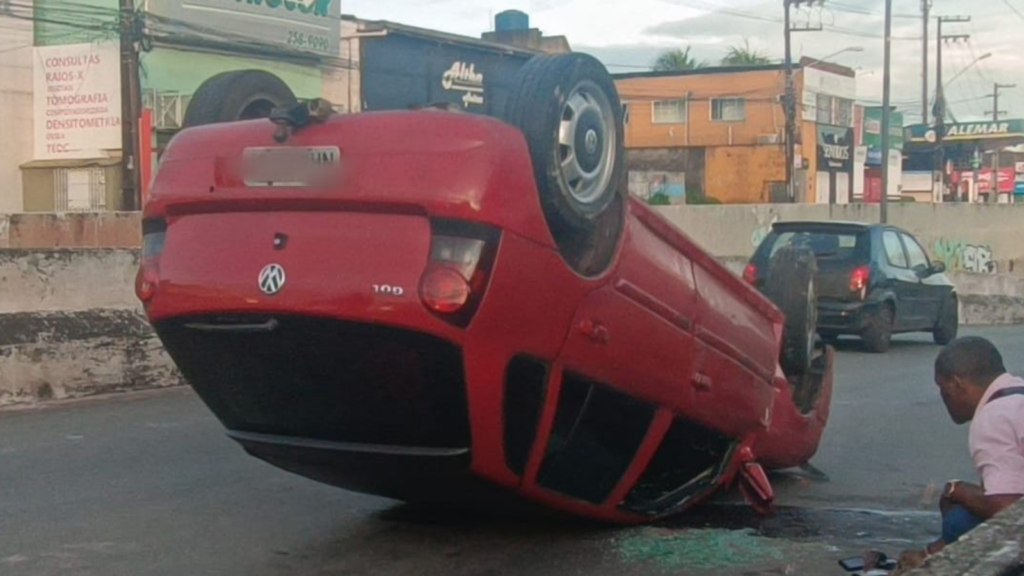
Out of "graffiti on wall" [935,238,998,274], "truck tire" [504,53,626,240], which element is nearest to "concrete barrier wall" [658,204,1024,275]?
"graffiti on wall" [935,238,998,274]

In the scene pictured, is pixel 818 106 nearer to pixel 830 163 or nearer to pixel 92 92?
pixel 830 163

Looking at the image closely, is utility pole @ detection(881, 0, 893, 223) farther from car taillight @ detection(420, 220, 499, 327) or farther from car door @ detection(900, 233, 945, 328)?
car taillight @ detection(420, 220, 499, 327)

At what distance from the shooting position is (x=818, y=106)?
60750 mm

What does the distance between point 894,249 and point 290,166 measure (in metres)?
13.9

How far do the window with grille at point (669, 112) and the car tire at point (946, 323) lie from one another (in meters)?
41.0

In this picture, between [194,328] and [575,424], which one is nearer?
[194,328]

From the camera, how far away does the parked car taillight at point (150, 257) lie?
17.9 ft

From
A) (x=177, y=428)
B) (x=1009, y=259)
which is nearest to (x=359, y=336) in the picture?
(x=177, y=428)

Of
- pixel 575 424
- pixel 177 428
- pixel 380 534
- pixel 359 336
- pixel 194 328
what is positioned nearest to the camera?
pixel 359 336

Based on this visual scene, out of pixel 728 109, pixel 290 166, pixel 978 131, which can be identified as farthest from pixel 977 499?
pixel 978 131

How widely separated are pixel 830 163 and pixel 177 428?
181 feet

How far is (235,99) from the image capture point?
6.13 meters

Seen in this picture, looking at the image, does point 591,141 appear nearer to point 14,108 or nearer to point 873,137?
point 14,108

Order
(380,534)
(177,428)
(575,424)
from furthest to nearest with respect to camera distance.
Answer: (177,428)
(380,534)
(575,424)
